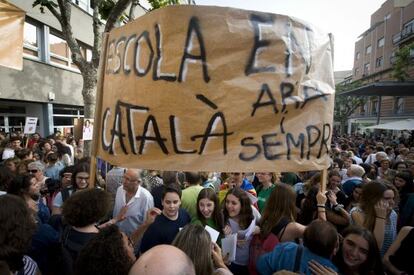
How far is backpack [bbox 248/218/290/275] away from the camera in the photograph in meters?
2.71

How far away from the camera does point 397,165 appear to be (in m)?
6.41

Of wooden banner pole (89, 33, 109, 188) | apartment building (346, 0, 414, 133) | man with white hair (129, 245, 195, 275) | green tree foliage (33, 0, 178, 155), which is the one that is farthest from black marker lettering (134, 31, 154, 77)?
apartment building (346, 0, 414, 133)

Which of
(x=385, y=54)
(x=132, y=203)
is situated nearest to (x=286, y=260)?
(x=132, y=203)

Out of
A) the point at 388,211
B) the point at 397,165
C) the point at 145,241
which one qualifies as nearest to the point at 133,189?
the point at 145,241

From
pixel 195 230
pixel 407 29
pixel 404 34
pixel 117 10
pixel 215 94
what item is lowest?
pixel 195 230

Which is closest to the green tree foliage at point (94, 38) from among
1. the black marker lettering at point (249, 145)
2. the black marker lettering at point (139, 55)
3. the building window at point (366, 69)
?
the black marker lettering at point (139, 55)

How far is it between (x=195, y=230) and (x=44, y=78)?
12862 mm

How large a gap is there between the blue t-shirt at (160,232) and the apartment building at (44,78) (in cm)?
1027

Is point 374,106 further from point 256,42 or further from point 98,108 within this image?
point 98,108

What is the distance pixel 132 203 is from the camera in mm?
3598

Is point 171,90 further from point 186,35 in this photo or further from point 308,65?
point 308,65

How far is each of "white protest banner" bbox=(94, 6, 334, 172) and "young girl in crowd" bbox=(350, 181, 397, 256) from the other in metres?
1.47

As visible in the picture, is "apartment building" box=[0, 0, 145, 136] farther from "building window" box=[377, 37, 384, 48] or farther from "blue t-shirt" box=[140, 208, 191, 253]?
"building window" box=[377, 37, 384, 48]

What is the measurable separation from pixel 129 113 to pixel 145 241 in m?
1.34
